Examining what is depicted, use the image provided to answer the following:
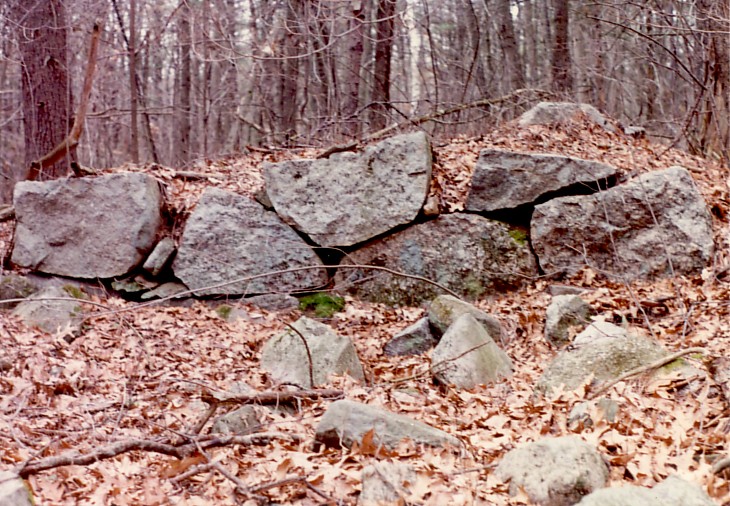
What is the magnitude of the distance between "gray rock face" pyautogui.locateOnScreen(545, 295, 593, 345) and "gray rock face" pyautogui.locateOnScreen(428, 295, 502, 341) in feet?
1.59

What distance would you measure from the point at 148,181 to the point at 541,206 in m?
4.49

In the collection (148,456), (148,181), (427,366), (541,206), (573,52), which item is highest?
(573,52)

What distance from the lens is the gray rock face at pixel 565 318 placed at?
6199 mm

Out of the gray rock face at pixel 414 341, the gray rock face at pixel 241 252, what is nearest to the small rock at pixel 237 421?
the gray rock face at pixel 414 341

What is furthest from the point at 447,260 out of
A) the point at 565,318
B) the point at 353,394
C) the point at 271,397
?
the point at 271,397

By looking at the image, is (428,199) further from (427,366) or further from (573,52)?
(573,52)

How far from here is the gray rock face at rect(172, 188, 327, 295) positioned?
7.91 metres

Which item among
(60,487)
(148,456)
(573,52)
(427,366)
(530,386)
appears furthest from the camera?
(573,52)

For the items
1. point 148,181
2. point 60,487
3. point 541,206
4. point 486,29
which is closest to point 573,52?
point 486,29

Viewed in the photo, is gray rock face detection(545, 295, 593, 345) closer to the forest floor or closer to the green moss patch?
the forest floor

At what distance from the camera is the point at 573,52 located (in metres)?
12.3

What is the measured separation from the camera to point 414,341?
6605mm

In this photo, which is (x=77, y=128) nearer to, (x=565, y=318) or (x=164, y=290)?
(x=164, y=290)

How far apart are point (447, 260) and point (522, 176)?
1234 millimetres
